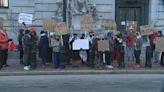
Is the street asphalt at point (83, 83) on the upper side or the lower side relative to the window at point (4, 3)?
lower

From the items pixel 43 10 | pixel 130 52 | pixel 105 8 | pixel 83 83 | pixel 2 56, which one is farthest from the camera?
pixel 105 8

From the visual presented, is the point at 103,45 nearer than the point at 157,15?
Yes

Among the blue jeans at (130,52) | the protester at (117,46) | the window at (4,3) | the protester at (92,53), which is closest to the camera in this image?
the protester at (92,53)

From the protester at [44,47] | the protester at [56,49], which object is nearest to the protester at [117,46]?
the protester at [56,49]

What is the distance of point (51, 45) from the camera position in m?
16.8

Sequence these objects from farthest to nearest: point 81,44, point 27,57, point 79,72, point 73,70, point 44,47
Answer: point 44,47, point 81,44, point 27,57, point 73,70, point 79,72

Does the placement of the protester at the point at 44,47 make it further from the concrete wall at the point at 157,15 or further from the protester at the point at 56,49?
the concrete wall at the point at 157,15

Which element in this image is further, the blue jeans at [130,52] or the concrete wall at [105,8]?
the concrete wall at [105,8]

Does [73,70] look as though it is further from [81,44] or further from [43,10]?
[43,10]

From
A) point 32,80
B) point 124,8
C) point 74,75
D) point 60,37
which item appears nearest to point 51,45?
point 60,37

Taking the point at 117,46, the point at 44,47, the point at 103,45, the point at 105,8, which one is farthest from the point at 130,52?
the point at 105,8

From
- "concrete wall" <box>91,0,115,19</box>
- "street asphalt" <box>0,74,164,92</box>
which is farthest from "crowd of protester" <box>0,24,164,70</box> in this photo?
"concrete wall" <box>91,0,115,19</box>

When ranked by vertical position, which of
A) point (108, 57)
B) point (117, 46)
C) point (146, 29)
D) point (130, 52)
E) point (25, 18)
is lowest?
point (108, 57)

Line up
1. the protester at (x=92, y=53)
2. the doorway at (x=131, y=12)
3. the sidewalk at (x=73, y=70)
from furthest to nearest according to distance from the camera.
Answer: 1. the doorway at (x=131, y=12)
2. the protester at (x=92, y=53)
3. the sidewalk at (x=73, y=70)
